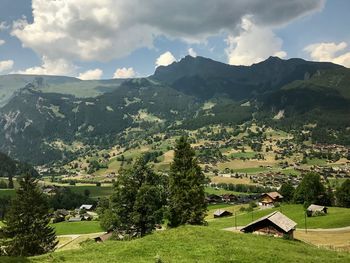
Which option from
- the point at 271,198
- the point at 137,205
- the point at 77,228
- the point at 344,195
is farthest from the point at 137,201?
the point at 271,198

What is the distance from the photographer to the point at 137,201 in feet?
198

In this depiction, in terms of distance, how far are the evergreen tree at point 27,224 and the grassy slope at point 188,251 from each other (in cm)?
2721

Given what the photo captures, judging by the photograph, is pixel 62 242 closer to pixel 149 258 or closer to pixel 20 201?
pixel 20 201

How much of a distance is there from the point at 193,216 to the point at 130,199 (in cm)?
1041

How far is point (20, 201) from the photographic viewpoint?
68.8 m

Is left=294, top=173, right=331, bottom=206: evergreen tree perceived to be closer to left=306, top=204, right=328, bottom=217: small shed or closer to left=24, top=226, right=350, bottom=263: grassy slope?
left=306, top=204, right=328, bottom=217: small shed

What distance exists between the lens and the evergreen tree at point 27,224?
66325 millimetres

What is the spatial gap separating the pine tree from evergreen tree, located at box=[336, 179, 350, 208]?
108 metres

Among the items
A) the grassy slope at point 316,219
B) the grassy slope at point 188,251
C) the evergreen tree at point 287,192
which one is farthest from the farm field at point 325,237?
the evergreen tree at point 287,192

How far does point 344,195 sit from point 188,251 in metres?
132

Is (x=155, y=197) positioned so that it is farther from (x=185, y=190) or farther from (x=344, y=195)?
(x=344, y=195)

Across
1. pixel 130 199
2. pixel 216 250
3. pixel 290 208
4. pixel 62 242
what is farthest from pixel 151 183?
pixel 290 208

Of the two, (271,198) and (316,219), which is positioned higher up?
(316,219)

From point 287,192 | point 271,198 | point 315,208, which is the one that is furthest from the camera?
point 271,198
